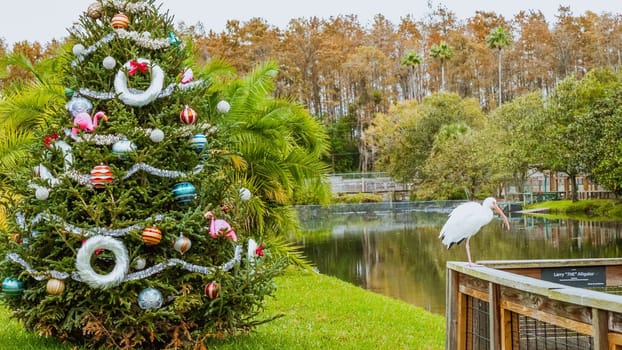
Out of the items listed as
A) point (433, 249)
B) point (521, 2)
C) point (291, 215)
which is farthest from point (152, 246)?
point (521, 2)

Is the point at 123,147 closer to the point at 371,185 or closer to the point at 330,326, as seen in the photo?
the point at 330,326

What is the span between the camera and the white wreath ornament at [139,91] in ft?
19.0

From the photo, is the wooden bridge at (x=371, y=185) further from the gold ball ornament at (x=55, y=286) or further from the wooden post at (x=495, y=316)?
the wooden post at (x=495, y=316)

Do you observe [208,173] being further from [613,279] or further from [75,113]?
[613,279]

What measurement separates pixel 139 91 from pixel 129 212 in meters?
1.05

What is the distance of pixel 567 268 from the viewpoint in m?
4.65

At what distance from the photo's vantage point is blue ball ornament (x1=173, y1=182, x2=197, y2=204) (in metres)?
5.67

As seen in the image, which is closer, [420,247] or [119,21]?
[119,21]

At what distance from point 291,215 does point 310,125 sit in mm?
Result: 1872

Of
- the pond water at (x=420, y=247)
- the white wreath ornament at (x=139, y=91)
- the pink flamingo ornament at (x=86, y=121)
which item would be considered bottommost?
the pond water at (x=420, y=247)

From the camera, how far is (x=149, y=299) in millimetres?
5352

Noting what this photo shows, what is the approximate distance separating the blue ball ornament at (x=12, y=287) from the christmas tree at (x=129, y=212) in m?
0.01

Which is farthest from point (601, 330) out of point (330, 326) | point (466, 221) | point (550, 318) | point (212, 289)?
point (330, 326)

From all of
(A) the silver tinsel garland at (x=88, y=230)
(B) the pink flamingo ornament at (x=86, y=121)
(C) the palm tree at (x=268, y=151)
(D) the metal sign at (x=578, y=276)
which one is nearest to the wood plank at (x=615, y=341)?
(D) the metal sign at (x=578, y=276)
